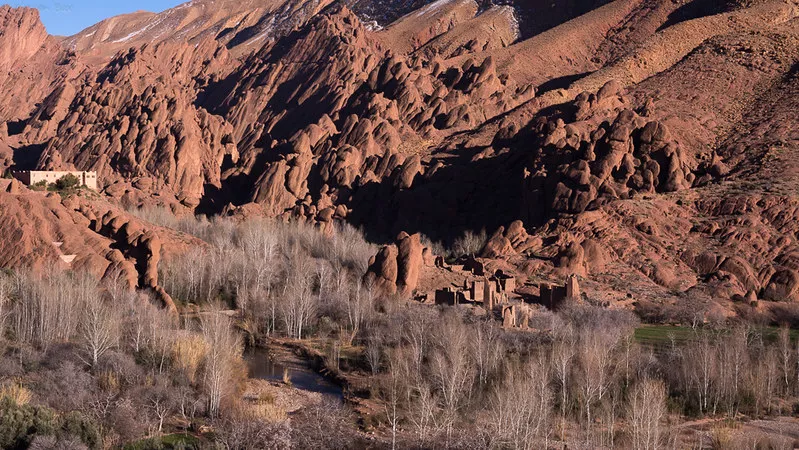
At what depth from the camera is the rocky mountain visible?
2785 inches

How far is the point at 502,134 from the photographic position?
105 metres

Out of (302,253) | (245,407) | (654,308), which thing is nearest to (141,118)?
(302,253)

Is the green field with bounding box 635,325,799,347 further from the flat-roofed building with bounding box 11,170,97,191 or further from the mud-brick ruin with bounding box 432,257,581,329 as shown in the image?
the flat-roofed building with bounding box 11,170,97,191

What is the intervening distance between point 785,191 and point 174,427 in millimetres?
53992

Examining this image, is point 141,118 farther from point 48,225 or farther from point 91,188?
point 48,225

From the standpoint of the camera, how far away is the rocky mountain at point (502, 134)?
232ft

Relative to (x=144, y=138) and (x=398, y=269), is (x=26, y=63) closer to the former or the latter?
(x=144, y=138)

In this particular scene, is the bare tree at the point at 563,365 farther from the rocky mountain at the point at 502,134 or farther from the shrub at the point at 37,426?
the rocky mountain at the point at 502,134

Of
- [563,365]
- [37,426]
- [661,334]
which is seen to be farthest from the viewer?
[661,334]

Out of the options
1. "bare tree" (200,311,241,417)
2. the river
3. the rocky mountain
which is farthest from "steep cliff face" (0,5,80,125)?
"bare tree" (200,311,241,417)

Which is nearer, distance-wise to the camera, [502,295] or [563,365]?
[563,365]

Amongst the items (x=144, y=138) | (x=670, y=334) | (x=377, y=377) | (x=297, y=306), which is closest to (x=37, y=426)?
(x=377, y=377)

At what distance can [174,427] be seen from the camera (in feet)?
117

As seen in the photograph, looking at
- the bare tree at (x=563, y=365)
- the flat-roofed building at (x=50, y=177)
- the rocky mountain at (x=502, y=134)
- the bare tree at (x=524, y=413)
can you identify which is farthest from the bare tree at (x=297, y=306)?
the flat-roofed building at (x=50, y=177)
